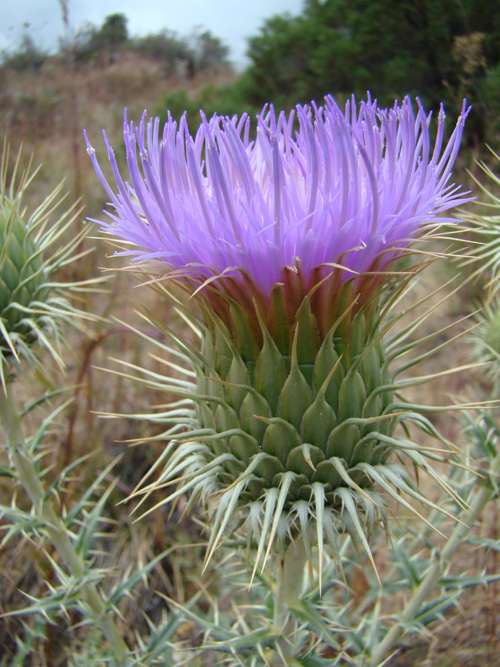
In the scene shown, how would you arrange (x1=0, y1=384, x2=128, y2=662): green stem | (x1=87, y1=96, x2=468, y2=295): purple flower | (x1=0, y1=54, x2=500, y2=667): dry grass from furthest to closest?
(x1=0, y1=54, x2=500, y2=667): dry grass, (x1=0, y1=384, x2=128, y2=662): green stem, (x1=87, y1=96, x2=468, y2=295): purple flower

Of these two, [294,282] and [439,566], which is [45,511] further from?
[439,566]

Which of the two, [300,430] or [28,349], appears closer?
[300,430]

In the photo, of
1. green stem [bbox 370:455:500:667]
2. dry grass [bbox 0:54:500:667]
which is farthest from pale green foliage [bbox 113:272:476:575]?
green stem [bbox 370:455:500:667]

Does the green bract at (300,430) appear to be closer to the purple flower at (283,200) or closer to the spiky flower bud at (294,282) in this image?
the spiky flower bud at (294,282)

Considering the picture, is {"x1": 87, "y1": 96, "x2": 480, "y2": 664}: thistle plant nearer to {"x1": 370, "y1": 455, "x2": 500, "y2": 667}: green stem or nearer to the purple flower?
the purple flower

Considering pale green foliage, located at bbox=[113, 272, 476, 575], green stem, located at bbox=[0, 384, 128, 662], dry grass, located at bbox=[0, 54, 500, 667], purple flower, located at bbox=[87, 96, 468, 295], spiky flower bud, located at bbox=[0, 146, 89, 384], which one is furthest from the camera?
dry grass, located at bbox=[0, 54, 500, 667]

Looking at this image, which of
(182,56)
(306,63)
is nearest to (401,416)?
(306,63)

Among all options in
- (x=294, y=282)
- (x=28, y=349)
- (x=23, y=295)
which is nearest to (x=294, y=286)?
(x=294, y=282)
